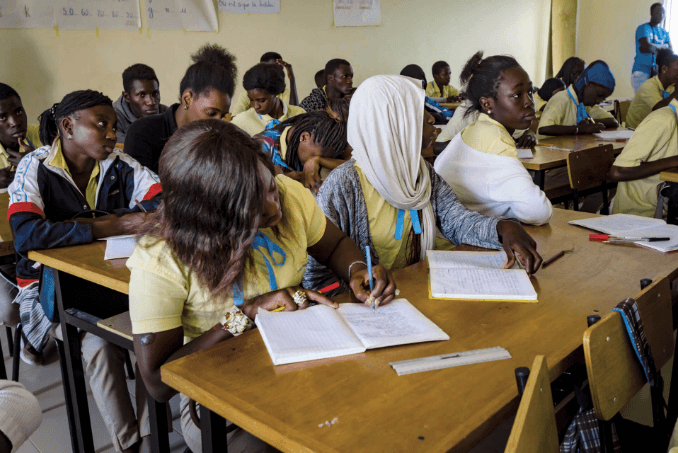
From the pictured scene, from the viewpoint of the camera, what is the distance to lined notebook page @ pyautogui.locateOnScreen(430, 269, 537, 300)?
1329 millimetres

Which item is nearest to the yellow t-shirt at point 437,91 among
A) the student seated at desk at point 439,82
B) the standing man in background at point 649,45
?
the student seated at desk at point 439,82

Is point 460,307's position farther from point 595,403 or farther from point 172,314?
point 172,314

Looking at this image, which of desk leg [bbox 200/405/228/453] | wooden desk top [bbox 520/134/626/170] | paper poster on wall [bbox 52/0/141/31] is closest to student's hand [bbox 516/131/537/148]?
wooden desk top [bbox 520/134/626/170]

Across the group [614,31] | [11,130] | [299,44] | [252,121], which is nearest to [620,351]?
[252,121]

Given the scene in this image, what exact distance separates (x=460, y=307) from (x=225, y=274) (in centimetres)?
52

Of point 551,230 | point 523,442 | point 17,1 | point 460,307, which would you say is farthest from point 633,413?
point 17,1

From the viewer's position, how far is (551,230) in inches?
74.5

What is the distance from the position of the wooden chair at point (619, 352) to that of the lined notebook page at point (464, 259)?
0.39 metres

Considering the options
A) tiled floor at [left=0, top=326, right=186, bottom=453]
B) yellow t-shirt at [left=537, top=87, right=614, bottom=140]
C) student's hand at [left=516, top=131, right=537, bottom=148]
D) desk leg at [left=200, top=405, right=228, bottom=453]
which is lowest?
tiled floor at [left=0, top=326, right=186, bottom=453]

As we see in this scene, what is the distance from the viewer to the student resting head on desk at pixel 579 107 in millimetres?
4312

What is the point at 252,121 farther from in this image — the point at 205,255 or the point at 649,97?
the point at 649,97

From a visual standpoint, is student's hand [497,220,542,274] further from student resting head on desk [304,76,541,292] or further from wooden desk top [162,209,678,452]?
wooden desk top [162,209,678,452]

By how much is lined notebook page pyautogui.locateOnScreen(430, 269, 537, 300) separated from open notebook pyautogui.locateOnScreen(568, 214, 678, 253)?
0.51 meters

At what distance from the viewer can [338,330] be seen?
3.72ft
